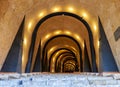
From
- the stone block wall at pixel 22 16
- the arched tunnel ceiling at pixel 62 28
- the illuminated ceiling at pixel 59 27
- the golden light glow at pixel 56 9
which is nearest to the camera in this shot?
the stone block wall at pixel 22 16

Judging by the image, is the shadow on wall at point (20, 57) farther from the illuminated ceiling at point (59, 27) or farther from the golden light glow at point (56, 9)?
the golden light glow at point (56, 9)

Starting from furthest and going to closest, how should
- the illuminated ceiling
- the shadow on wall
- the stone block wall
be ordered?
the illuminated ceiling, the shadow on wall, the stone block wall

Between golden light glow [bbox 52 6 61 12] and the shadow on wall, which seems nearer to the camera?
the shadow on wall

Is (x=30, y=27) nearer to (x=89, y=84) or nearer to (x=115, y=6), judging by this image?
(x=115, y=6)

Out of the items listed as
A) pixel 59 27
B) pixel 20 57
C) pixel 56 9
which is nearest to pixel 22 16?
pixel 20 57

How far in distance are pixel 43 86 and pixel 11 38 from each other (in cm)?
629

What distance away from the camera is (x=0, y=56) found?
8.60m

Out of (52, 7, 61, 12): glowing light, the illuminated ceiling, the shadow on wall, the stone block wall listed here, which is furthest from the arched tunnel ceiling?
the shadow on wall

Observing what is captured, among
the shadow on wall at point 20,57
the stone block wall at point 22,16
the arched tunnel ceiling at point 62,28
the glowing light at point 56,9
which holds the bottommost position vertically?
the shadow on wall at point 20,57

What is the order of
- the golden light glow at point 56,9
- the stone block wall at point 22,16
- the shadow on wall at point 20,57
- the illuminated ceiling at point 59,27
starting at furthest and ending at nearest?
the golden light glow at point 56,9
the illuminated ceiling at point 59,27
the shadow on wall at point 20,57
the stone block wall at point 22,16

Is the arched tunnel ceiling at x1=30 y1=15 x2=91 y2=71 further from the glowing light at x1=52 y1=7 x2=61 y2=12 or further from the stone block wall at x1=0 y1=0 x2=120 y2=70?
the stone block wall at x1=0 y1=0 x2=120 y2=70

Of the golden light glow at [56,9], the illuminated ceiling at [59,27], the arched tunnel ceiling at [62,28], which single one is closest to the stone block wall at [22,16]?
the illuminated ceiling at [59,27]

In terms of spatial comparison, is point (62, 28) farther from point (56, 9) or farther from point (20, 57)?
point (20, 57)

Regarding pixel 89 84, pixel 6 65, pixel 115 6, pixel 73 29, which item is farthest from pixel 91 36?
pixel 89 84
